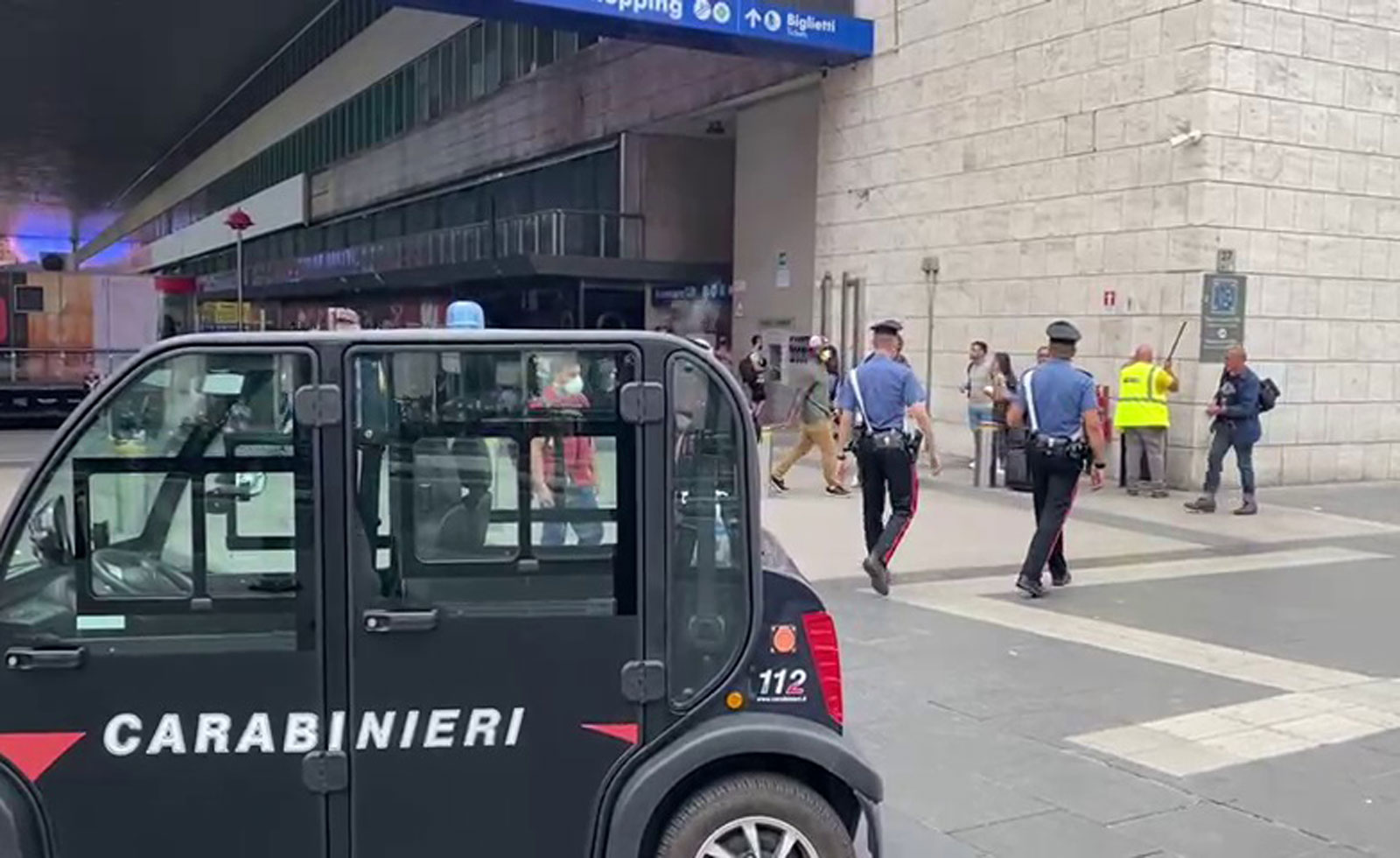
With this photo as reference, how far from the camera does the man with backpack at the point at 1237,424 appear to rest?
13109 mm

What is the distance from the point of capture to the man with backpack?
13109 millimetres

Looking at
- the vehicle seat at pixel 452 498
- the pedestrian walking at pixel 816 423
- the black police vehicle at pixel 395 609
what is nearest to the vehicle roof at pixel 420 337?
the black police vehicle at pixel 395 609

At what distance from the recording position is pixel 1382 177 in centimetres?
1566

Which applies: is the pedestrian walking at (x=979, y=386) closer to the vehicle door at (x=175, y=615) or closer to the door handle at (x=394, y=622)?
the door handle at (x=394, y=622)

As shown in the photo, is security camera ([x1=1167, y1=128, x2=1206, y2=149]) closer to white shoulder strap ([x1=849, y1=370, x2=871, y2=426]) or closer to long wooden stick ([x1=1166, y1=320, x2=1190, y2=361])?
long wooden stick ([x1=1166, y1=320, x2=1190, y2=361])

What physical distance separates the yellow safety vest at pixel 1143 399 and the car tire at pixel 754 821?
38.6 ft

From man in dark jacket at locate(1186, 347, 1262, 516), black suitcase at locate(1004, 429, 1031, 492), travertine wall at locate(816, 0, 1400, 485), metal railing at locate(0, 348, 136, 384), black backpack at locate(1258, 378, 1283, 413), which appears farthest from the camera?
metal railing at locate(0, 348, 136, 384)

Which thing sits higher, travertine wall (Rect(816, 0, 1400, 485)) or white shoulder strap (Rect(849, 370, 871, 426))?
travertine wall (Rect(816, 0, 1400, 485))

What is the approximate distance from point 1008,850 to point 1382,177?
1426cm

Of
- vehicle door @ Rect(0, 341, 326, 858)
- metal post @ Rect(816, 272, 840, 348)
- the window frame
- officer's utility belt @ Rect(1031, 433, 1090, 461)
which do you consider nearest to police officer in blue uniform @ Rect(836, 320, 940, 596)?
officer's utility belt @ Rect(1031, 433, 1090, 461)

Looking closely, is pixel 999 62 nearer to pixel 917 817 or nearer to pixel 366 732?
pixel 917 817

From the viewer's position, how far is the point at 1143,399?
46.4 feet

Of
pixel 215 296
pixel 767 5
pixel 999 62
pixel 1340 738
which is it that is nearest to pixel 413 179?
pixel 215 296

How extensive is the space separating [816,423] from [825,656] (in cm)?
1045
